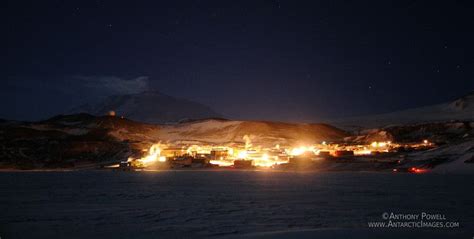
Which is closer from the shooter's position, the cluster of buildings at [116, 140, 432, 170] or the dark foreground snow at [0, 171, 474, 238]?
the dark foreground snow at [0, 171, 474, 238]

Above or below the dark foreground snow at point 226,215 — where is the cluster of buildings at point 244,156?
above

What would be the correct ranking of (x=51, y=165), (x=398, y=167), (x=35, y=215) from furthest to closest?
(x=51, y=165), (x=398, y=167), (x=35, y=215)

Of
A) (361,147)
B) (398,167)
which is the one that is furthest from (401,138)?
(398,167)

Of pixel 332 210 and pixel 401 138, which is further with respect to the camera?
pixel 401 138

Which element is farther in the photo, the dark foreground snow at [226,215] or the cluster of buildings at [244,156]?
the cluster of buildings at [244,156]

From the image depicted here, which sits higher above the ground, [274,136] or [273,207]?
[274,136]

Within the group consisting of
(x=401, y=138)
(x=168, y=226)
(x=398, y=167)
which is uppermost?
(x=401, y=138)

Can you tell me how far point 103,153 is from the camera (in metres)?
137

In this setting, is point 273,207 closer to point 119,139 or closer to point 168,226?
point 168,226

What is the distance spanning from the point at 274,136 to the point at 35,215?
168 metres

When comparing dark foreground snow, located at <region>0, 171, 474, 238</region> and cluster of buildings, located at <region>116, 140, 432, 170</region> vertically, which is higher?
cluster of buildings, located at <region>116, 140, 432, 170</region>

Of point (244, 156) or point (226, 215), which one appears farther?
point (244, 156)

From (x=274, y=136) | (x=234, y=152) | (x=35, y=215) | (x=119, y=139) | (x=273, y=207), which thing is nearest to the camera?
(x=35, y=215)

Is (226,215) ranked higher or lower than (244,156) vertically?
lower
